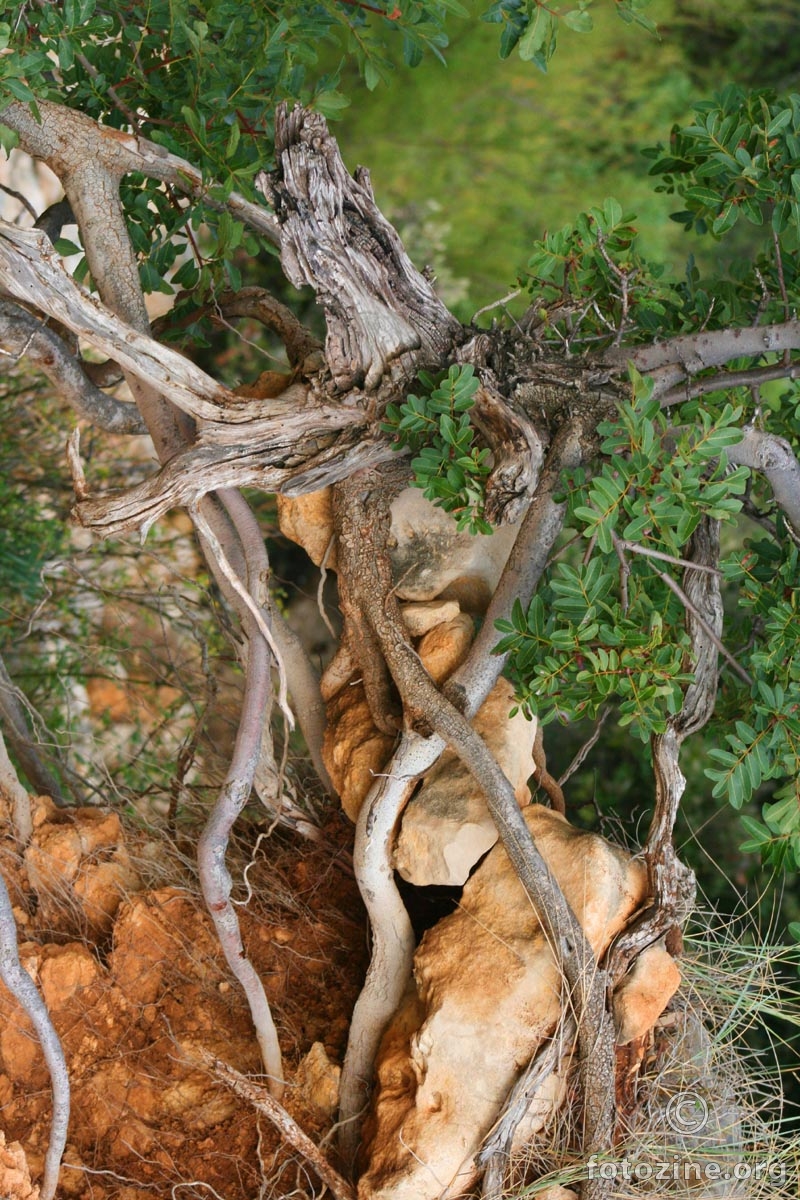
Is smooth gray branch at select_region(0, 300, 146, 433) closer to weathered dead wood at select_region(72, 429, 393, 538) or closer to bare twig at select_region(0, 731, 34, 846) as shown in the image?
weathered dead wood at select_region(72, 429, 393, 538)

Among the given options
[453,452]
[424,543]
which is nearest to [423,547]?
[424,543]

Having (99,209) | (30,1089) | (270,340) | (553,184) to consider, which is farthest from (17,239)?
(553,184)

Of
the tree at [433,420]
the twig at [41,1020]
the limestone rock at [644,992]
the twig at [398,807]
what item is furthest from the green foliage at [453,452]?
the twig at [41,1020]

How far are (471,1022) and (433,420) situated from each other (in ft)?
2.89

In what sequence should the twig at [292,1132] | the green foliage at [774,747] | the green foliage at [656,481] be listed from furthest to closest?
1. the twig at [292,1132]
2. the green foliage at [774,747]
3. the green foliage at [656,481]

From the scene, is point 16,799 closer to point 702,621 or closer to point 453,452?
point 453,452

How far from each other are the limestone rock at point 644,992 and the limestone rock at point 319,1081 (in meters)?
0.47

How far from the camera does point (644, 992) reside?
5.20 feet

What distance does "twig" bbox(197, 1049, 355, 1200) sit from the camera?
1.53 metres

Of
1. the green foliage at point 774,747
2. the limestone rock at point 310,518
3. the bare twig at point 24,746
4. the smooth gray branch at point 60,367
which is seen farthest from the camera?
the bare twig at point 24,746

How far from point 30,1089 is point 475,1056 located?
0.73m

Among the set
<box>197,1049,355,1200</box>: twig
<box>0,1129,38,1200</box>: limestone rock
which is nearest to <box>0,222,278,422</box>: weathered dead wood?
<box>197,1049,355,1200</box>: twig

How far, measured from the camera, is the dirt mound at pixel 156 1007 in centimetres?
162

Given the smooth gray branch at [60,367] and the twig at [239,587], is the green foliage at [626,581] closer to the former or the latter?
Result: the twig at [239,587]
